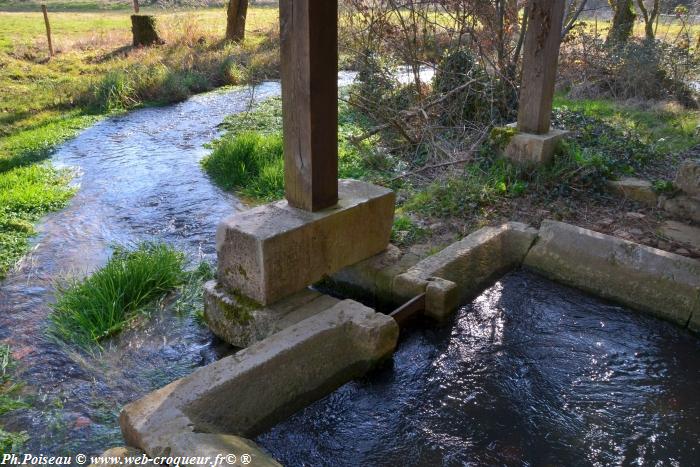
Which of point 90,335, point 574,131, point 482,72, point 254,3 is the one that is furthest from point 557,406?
point 254,3

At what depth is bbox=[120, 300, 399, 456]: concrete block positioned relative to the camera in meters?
2.29

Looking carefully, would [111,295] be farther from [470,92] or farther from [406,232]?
[470,92]

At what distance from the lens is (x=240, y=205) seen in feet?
19.2

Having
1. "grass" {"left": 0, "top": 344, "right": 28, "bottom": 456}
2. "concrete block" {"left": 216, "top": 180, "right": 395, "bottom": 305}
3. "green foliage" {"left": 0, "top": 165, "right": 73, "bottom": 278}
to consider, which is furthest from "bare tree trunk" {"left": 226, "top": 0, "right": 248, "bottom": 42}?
"grass" {"left": 0, "top": 344, "right": 28, "bottom": 456}

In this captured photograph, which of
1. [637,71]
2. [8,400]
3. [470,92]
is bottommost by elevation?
[8,400]

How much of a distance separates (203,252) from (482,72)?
455cm

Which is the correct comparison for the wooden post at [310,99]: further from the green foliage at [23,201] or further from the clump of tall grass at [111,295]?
the green foliage at [23,201]

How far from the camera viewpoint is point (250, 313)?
10.7 ft

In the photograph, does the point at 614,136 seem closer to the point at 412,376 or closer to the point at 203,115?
the point at 412,376

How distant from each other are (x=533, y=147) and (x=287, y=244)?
11.0ft

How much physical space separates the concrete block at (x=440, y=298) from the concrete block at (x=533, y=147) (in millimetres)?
2519

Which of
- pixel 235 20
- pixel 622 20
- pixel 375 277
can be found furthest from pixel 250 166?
pixel 235 20

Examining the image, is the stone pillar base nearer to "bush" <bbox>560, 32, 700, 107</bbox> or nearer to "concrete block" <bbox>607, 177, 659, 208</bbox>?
"concrete block" <bbox>607, 177, 659, 208</bbox>

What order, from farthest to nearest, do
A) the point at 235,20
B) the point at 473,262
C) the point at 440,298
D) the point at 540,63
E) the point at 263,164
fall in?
the point at 235,20, the point at 263,164, the point at 540,63, the point at 473,262, the point at 440,298
